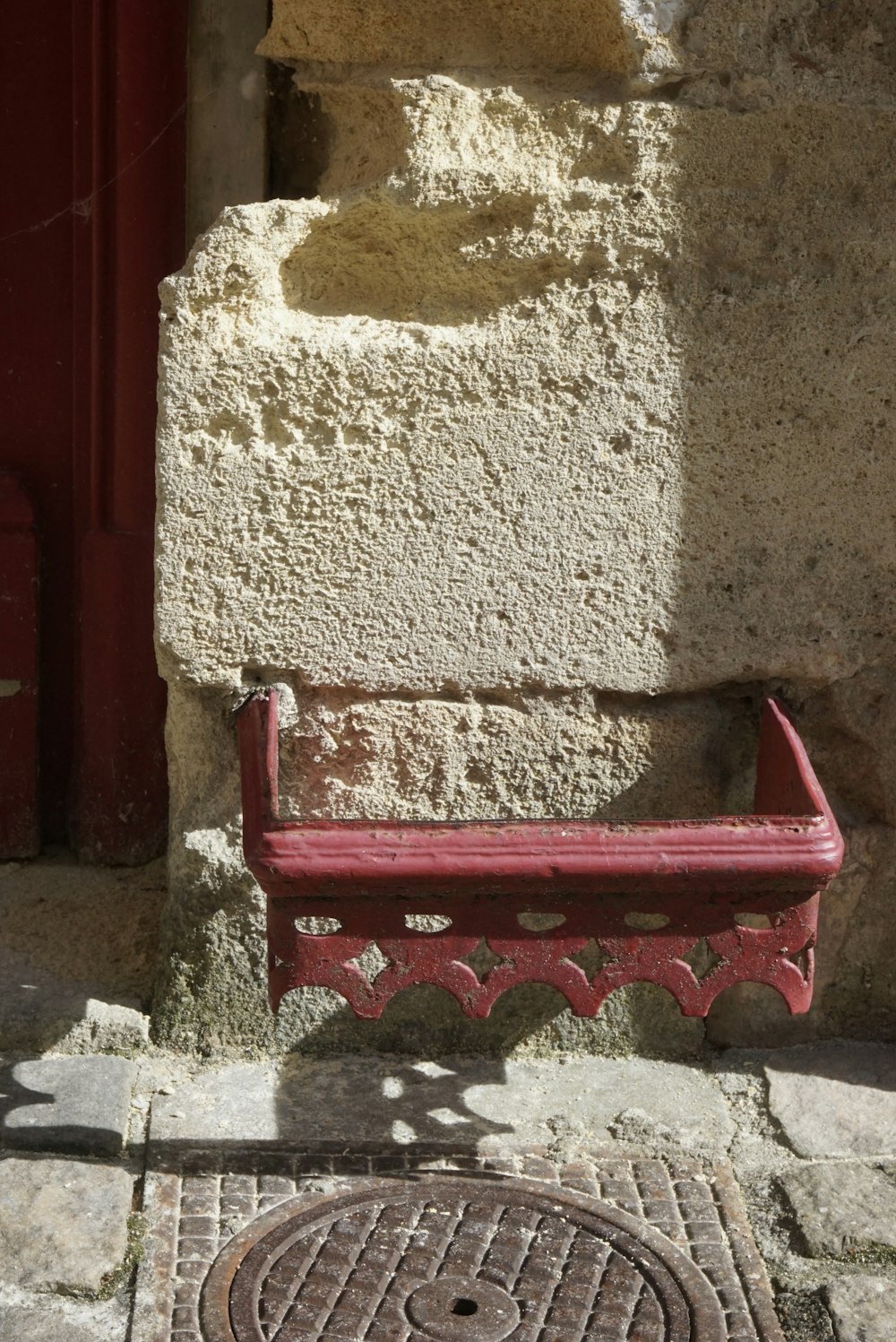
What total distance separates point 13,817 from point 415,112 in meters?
1.64

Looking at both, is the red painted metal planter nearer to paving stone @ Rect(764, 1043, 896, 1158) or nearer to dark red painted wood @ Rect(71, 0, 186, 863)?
paving stone @ Rect(764, 1043, 896, 1158)

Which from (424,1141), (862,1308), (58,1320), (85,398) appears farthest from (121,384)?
(862,1308)

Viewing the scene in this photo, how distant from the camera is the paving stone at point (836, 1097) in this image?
259cm

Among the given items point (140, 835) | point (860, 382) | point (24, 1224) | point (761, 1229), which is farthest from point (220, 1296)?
point (860, 382)

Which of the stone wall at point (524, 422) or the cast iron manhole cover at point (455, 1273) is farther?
the stone wall at point (524, 422)

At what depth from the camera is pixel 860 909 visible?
2.86 metres

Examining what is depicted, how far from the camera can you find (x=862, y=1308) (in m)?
2.17

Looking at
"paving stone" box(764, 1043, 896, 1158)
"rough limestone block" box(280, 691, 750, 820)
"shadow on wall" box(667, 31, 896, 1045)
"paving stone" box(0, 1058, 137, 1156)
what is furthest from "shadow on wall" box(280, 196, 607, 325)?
"paving stone" box(764, 1043, 896, 1158)

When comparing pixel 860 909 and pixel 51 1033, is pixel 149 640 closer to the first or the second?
pixel 51 1033

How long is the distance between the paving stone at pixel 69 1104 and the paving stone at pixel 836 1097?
1114mm

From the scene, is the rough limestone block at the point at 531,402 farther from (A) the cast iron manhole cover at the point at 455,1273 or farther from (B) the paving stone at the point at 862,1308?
(B) the paving stone at the point at 862,1308

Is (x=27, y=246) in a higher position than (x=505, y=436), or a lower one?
higher

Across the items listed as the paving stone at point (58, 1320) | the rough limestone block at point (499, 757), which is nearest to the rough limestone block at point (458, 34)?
the rough limestone block at point (499, 757)

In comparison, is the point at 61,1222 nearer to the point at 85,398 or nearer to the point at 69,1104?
the point at 69,1104
